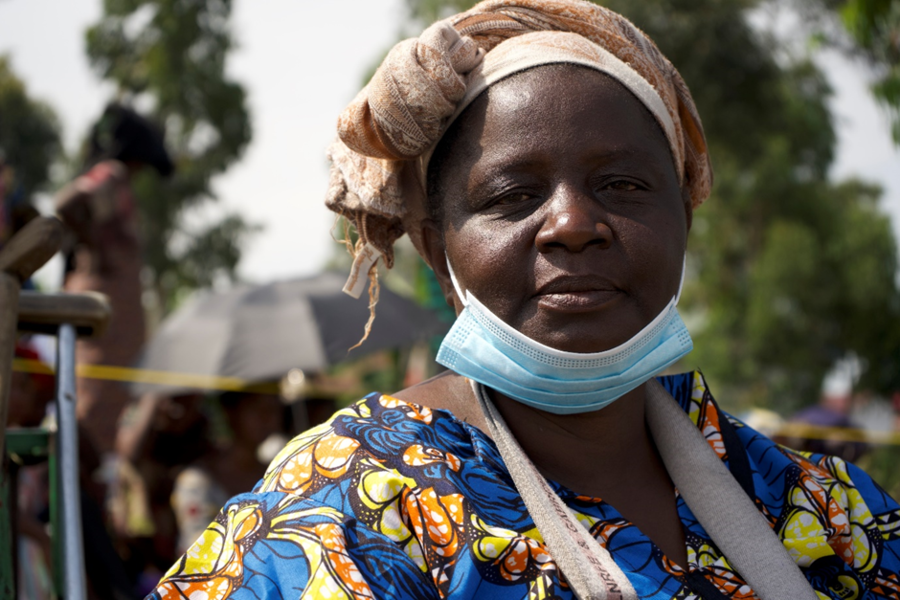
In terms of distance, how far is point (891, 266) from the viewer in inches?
802

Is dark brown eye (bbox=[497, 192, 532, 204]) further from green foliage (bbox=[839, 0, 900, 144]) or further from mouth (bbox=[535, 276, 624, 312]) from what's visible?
green foliage (bbox=[839, 0, 900, 144])

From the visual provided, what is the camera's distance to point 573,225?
4.82 ft

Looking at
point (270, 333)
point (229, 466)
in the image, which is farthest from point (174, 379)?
point (229, 466)

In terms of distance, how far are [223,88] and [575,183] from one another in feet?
54.7

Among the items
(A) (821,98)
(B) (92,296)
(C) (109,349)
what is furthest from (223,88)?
(B) (92,296)

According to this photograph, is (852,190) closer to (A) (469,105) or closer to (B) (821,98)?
(B) (821,98)

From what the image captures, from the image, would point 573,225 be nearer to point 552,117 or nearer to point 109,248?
point 552,117

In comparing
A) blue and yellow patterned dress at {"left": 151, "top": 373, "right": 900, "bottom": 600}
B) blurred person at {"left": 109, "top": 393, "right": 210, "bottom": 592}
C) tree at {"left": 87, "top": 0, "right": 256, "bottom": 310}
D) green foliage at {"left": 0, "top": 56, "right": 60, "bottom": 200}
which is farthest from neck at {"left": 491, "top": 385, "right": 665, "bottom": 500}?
green foliage at {"left": 0, "top": 56, "right": 60, "bottom": 200}

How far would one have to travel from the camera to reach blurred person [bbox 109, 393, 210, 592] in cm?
559

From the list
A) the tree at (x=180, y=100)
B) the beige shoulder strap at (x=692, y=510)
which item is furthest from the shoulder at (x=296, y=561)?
the tree at (x=180, y=100)

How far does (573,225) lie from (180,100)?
655 inches

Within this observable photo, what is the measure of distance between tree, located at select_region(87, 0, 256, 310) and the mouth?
16.4 metres

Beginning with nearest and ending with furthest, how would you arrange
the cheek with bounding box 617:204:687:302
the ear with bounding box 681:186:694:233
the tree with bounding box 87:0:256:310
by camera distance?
1. the cheek with bounding box 617:204:687:302
2. the ear with bounding box 681:186:694:233
3. the tree with bounding box 87:0:256:310

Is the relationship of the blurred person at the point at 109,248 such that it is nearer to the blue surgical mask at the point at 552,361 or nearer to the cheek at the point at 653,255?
the blue surgical mask at the point at 552,361
